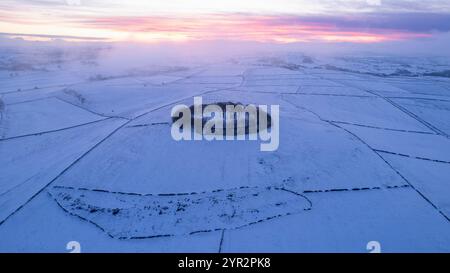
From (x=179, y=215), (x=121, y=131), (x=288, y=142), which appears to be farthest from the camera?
(x=121, y=131)

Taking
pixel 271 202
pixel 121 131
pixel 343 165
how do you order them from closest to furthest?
1. pixel 271 202
2. pixel 343 165
3. pixel 121 131

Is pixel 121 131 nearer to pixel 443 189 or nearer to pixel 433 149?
pixel 443 189

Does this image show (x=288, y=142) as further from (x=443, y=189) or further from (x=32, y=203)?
(x=32, y=203)

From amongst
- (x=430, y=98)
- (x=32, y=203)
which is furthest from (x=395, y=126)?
(x=32, y=203)

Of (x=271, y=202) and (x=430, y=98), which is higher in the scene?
(x=430, y=98)

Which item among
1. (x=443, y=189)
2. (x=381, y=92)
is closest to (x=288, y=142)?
(x=443, y=189)
